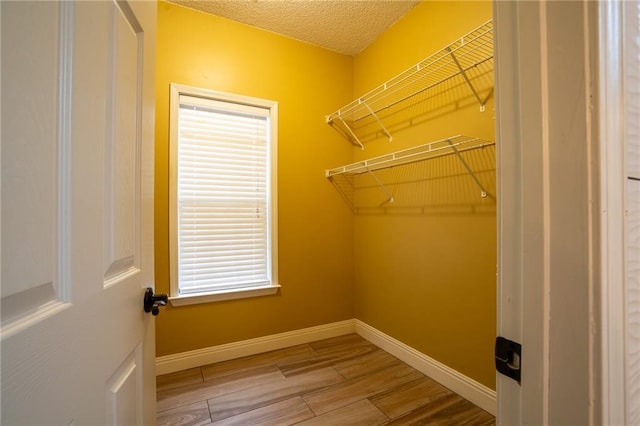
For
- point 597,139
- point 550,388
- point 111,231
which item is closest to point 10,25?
point 111,231

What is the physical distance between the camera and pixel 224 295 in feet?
6.79

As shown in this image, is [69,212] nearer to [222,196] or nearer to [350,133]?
[222,196]

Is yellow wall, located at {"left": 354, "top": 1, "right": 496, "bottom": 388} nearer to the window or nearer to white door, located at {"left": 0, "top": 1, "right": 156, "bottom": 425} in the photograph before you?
the window

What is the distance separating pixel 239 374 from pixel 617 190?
215cm

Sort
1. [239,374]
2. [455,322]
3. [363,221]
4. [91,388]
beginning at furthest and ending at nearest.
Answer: [363,221], [239,374], [455,322], [91,388]

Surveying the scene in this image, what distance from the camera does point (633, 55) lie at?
40cm

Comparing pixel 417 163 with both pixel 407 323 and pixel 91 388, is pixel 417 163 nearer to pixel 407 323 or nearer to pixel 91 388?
pixel 407 323

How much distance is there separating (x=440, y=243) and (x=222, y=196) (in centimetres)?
164

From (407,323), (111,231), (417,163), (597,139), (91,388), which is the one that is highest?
(417,163)

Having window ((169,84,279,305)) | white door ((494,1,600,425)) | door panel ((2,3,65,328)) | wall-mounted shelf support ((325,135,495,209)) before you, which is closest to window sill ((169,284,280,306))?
window ((169,84,279,305))

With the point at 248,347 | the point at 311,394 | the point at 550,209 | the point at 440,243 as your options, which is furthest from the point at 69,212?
the point at 248,347

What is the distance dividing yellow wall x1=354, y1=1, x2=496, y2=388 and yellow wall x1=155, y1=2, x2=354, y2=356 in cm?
36

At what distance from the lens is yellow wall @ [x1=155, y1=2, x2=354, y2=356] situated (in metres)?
1.92

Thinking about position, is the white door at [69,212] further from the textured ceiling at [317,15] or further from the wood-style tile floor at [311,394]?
the textured ceiling at [317,15]
